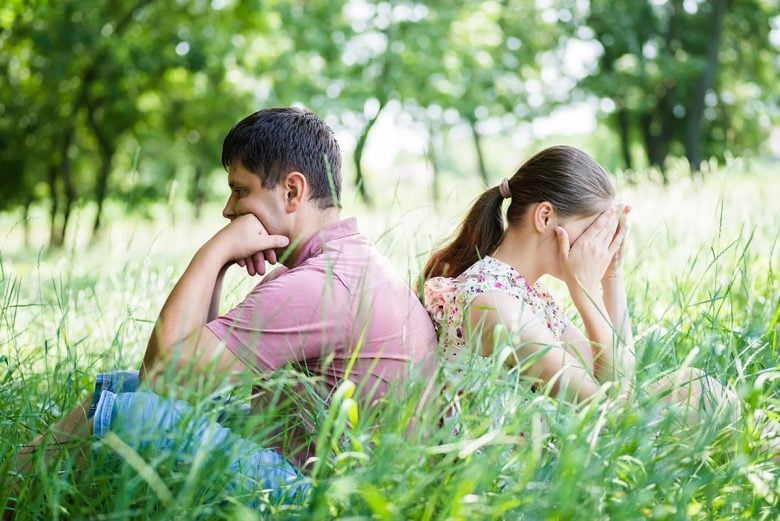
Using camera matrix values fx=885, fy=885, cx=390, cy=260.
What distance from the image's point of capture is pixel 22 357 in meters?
3.56

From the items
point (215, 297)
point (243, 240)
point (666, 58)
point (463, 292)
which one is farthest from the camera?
point (666, 58)

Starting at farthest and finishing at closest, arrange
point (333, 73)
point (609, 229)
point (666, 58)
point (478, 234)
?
point (666, 58) < point (333, 73) < point (478, 234) < point (609, 229)

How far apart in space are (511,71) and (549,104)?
5.44 ft

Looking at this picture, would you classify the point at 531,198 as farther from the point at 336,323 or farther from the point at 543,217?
the point at 336,323

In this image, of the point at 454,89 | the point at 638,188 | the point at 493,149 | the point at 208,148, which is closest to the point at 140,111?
the point at 208,148

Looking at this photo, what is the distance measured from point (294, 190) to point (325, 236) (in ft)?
0.60

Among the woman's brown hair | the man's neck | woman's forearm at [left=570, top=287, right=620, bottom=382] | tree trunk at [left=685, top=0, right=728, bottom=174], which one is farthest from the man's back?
tree trunk at [left=685, top=0, right=728, bottom=174]

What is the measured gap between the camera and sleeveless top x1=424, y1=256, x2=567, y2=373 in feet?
9.41

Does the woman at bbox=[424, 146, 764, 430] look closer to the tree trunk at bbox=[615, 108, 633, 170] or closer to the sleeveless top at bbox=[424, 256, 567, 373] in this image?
the sleeveless top at bbox=[424, 256, 567, 373]

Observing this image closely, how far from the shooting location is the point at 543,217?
3094 mm

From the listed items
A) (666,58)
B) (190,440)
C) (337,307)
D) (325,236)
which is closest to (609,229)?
(325,236)

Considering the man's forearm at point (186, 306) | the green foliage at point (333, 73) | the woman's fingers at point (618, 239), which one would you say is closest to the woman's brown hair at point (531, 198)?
the woman's fingers at point (618, 239)

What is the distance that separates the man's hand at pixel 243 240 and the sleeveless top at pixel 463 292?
556 mm

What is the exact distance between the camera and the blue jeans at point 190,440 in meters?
2.05
